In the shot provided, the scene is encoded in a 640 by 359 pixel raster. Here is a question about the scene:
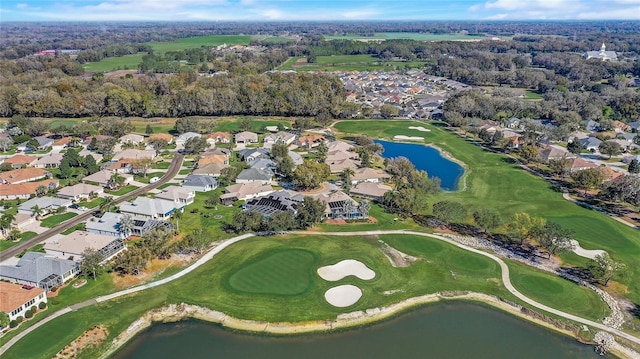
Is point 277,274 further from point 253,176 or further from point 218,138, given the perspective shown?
point 218,138

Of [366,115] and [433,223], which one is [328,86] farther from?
[433,223]

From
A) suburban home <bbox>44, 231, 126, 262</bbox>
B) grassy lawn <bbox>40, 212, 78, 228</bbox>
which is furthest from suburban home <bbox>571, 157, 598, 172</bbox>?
grassy lawn <bbox>40, 212, 78, 228</bbox>

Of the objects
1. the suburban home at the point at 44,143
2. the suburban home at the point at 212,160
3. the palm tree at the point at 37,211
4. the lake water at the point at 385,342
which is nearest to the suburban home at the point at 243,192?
the suburban home at the point at 212,160

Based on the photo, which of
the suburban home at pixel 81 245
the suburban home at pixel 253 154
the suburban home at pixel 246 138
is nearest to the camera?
the suburban home at pixel 81 245

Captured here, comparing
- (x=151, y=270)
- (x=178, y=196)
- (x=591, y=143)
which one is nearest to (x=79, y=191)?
(x=178, y=196)

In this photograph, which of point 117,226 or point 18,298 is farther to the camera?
point 117,226

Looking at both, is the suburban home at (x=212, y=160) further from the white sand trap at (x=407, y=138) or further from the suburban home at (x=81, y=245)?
the white sand trap at (x=407, y=138)

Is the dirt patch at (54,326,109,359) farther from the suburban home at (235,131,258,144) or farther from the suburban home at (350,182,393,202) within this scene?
the suburban home at (235,131,258,144)
